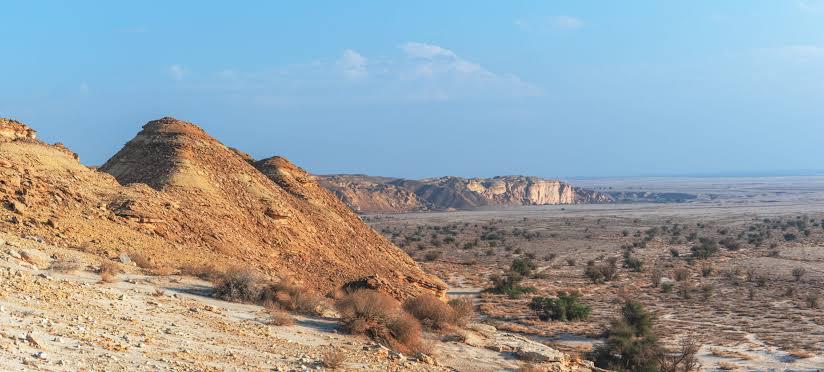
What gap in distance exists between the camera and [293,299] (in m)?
13.6

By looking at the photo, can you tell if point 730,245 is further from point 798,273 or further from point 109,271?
point 109,271

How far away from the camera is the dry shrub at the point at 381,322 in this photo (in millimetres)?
11867

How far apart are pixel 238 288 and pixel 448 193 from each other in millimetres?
112685

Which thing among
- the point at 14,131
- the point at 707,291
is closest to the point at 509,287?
the point at 707,291

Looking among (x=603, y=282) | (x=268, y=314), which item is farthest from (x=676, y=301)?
(x=268, y=314)

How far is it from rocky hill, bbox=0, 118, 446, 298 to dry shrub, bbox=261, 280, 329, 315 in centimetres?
198

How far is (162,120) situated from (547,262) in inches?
917

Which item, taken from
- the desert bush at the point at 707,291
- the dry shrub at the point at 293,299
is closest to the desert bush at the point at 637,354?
the dry shrub at the point at 293,299

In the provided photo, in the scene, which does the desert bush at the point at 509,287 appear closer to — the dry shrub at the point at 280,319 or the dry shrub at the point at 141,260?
the dry shrub at the point at 141,260

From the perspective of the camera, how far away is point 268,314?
1263 cm

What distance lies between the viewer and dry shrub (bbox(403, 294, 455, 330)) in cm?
1405

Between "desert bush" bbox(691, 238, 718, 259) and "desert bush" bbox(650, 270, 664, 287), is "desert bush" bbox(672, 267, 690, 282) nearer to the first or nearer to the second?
"desert bush" bbox(650, 270, 664, 287)

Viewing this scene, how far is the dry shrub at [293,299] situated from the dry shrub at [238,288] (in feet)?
0.71

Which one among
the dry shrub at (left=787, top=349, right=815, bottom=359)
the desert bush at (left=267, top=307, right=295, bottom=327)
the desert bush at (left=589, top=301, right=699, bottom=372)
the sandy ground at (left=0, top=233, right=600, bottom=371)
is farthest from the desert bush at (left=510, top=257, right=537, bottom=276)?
the desert bush at (left=267, top=307, right=295, bottom=327)
